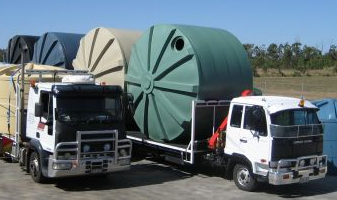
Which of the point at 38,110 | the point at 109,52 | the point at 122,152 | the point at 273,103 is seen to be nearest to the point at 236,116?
the point at 273,103

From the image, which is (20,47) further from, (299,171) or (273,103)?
(299,171)

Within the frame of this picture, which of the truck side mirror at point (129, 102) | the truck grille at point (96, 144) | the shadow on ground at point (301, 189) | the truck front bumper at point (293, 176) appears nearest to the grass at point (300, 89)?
the truck side mirror at point (129, 102)

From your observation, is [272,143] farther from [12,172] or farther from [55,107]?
[12,172]

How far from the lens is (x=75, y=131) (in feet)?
35.2

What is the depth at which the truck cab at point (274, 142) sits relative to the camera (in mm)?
10461

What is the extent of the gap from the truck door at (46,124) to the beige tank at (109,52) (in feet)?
13.4

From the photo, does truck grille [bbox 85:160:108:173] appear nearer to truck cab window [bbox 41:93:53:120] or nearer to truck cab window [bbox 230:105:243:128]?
truck cab window [bbox 41:93:53:120]

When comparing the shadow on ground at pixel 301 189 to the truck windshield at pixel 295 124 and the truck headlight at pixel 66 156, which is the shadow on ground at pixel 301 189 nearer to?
the truck windshield at pixel 295 124

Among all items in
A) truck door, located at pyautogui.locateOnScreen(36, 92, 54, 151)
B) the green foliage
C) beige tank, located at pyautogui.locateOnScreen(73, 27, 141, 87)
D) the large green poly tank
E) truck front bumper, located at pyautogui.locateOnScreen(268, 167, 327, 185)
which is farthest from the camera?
the green foliage

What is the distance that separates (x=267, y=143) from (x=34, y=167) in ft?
16.8

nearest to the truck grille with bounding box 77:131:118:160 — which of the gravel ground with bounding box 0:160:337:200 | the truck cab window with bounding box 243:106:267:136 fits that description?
the gravel ground with bounding box 0:160:337:200

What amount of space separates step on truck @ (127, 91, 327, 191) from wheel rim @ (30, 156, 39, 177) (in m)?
3.52

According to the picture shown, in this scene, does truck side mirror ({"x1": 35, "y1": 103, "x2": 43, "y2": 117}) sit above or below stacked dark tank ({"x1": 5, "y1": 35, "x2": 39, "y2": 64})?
below

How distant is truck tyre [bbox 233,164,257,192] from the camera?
1094 cm
